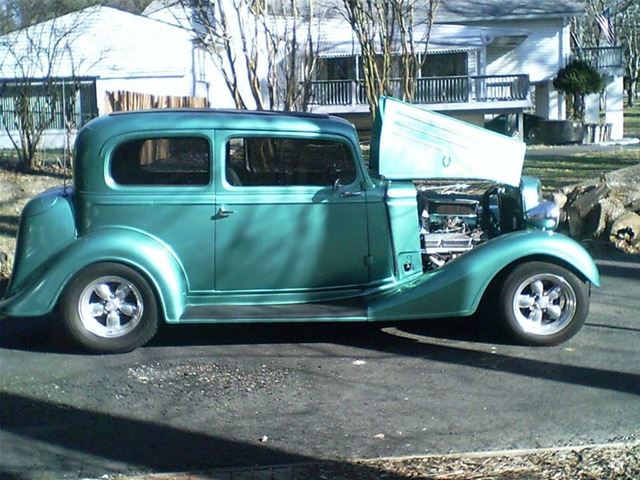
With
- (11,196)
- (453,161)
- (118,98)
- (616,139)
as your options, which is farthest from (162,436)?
(616,139)

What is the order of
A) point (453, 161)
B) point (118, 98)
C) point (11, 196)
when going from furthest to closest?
point (118, 98) → point (11, 196) → point (453, 161)

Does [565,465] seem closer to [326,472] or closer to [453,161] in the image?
[326,472]

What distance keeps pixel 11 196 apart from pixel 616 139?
82.0 feet

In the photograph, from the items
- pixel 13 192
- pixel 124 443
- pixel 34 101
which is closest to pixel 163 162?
pixel 124 443

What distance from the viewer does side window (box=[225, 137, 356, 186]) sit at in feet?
25.2

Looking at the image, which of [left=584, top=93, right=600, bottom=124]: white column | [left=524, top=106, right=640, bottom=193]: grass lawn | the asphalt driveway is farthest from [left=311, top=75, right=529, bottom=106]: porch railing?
the asphalt driveway

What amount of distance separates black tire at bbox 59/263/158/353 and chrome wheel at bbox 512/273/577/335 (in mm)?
2689

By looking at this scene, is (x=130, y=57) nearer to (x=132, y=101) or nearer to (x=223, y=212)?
(x=132, y=101)

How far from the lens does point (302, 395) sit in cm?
654

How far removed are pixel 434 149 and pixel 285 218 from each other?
1.32m

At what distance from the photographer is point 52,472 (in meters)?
5.31

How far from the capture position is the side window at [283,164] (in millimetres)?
7676

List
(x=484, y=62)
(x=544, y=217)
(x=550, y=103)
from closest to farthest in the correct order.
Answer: (x=544, y=217) → (x=484, y=62) → (x=550, y=103)

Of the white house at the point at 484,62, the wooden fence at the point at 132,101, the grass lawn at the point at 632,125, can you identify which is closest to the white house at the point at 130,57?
the white house at the point at 484,62
